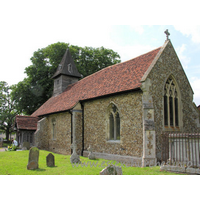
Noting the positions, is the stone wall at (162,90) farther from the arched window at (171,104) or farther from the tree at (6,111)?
the tree at (6,111)

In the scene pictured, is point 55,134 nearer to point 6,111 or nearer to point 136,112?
point 136,112

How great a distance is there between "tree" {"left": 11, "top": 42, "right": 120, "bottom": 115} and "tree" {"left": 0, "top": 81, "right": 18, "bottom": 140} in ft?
29.4

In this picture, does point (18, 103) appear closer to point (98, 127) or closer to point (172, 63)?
point (98, 127)

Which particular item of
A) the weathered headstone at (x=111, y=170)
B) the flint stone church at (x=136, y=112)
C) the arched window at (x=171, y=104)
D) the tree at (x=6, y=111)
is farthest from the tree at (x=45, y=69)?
the weathered headstone at (x=111, y=170)

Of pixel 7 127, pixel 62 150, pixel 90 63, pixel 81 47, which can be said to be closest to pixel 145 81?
pixel 62 150

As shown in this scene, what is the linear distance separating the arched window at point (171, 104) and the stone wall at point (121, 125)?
2144 millimetres

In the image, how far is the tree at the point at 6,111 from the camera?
39.4 m

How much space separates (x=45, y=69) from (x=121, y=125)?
24602mm

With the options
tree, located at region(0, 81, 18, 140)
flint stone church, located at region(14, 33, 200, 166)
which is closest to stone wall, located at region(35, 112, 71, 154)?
flint stone church, located at region(14, 33, 200, 166)

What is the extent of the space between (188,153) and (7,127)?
40428 mm

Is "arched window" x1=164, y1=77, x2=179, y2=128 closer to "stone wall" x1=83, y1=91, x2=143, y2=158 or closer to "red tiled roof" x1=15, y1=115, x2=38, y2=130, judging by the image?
"stone wall" x1=83, y1=91, x2=143, y2=158

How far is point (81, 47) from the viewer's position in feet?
118

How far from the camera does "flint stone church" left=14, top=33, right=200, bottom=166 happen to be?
33.2 feet

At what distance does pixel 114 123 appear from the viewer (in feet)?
39.3
